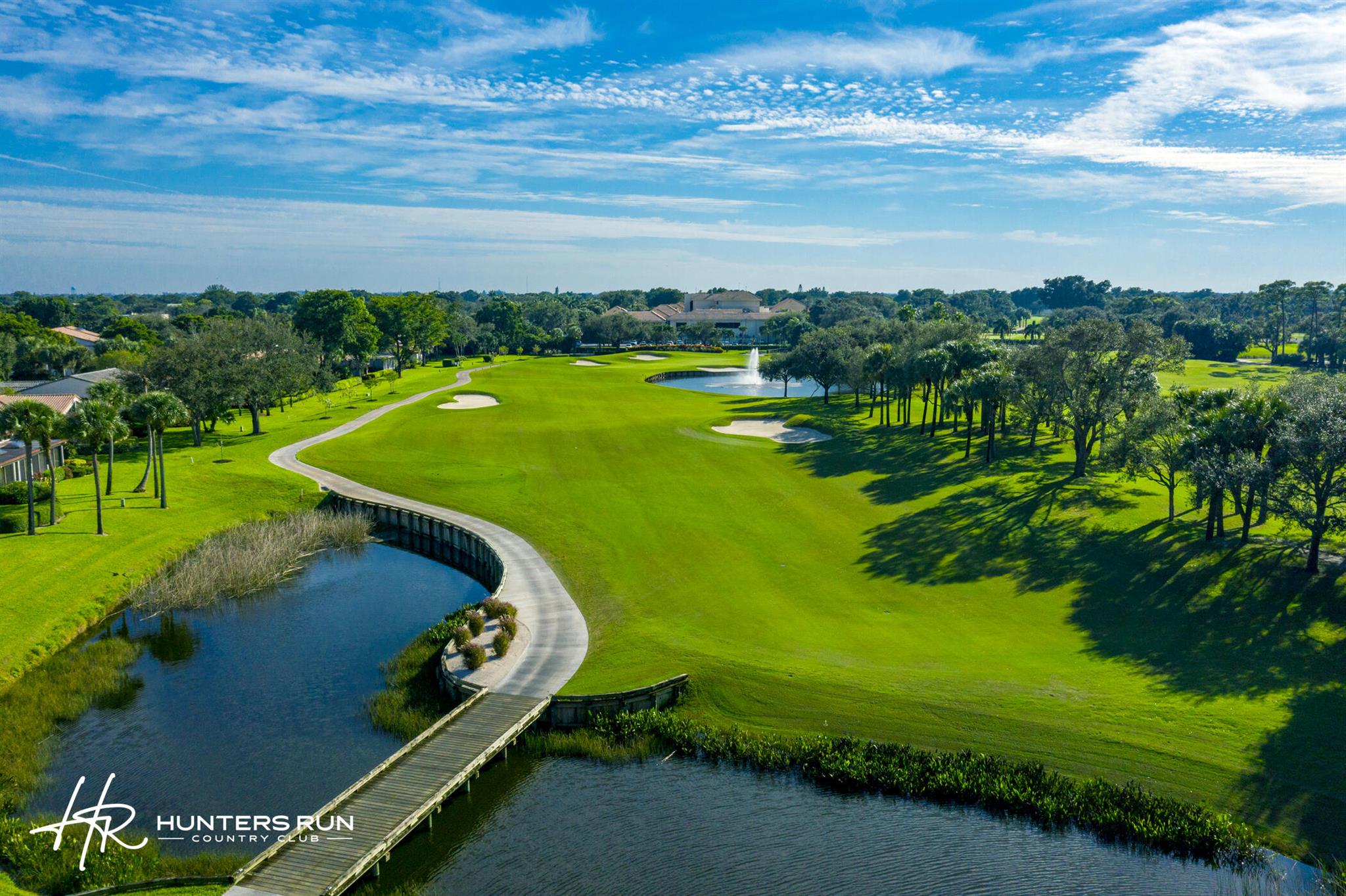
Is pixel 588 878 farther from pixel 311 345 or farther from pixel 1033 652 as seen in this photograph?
pixel 311 345

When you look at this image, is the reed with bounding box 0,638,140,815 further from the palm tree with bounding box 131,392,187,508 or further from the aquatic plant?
the palm tree with bounding box 131,392,187,508

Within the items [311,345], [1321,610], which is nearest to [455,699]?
[1321,610]

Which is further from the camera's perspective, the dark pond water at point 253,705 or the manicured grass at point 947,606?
the manicured grass at point 947,606

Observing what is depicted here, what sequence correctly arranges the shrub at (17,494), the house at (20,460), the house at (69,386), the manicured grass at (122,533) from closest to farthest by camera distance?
the manicured grass at (122,533) → the shrub at (17,494) → the house at (20,460) → the house at (69,386)

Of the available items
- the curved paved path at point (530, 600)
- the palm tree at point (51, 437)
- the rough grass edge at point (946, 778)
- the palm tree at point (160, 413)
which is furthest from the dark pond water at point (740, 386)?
the rough grass edge at point (946, 778)

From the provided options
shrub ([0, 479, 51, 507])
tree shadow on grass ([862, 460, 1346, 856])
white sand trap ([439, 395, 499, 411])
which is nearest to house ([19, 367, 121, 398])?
shrub ([0, 479, 51, 507])

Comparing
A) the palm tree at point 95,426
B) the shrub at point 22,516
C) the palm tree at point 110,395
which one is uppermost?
the palm tree at point 110,395

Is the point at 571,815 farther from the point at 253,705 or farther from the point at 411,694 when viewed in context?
the point at 253,705

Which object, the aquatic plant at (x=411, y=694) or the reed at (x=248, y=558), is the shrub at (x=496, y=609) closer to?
the aquatic plant at (x=411, y=694)
